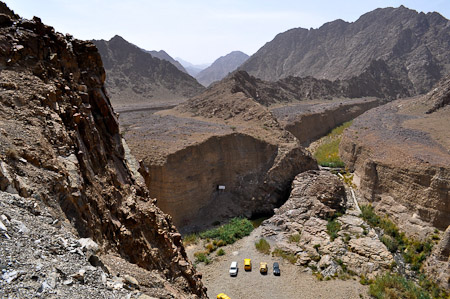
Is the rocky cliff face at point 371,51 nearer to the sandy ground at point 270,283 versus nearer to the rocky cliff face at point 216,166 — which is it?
the rocky cliff face at point 216,166

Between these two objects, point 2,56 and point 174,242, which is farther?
point 174,242

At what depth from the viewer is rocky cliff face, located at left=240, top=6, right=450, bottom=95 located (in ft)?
250

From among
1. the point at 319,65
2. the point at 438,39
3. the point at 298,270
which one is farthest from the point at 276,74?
the point at 298,270

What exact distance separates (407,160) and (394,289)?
9.37 meters

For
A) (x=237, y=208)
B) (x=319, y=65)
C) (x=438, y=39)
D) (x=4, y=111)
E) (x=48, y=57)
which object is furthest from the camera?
(x=319, y=65)

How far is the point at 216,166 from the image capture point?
24797 mm

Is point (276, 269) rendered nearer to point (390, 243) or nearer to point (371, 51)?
point (390, 243)

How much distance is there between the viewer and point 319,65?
328 ft

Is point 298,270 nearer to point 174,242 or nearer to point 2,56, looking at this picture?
point 174,242

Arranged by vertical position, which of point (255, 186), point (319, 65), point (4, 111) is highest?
point (319, 65)

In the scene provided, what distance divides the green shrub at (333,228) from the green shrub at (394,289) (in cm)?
357

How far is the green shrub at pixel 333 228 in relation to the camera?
61.1 feet

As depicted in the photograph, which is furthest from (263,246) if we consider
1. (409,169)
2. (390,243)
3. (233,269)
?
(409,169)

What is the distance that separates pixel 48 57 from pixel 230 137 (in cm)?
1812
